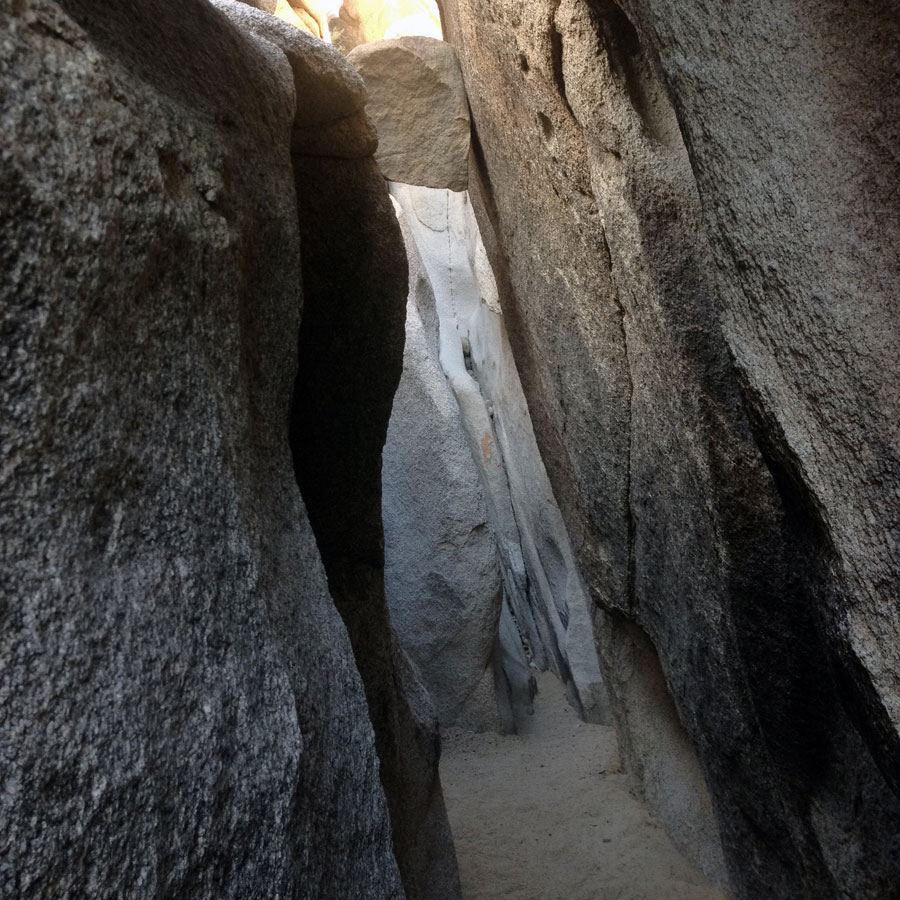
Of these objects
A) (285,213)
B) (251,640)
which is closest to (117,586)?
(251,640)

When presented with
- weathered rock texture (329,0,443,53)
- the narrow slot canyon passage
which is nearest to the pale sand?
the narrow slot canyon passage

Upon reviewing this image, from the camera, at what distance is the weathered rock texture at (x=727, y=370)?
183 centimetres

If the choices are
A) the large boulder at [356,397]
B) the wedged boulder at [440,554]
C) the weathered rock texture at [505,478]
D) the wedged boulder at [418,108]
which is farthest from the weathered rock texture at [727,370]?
the weathered rock texture at [505,478]

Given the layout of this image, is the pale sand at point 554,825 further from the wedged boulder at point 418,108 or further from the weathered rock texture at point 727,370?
the wedged boulder at point 418,108

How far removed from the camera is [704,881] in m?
4.08

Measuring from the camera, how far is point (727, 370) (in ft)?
9.11

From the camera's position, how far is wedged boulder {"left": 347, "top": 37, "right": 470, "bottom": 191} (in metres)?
4.62

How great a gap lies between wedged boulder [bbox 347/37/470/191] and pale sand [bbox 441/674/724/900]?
3590 millimetres

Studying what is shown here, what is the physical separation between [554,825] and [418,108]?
13.3 ft

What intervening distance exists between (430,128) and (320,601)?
11.2 feet

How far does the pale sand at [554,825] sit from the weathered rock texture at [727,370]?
0.73 ft

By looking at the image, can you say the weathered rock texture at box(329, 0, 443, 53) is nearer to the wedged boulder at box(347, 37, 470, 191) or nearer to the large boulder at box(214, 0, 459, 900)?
the wedged boulder at box(347, 37, 470, 191)

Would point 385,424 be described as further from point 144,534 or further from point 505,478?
point 505,478

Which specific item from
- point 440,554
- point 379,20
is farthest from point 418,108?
point 379,20
